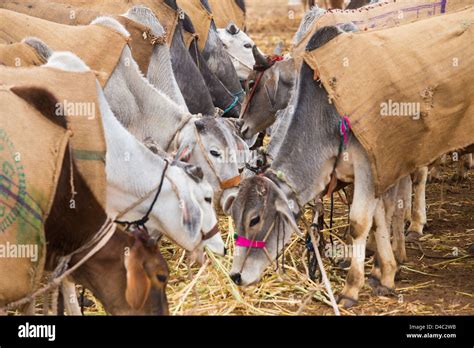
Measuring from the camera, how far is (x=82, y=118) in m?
4.77

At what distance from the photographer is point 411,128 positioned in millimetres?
6102

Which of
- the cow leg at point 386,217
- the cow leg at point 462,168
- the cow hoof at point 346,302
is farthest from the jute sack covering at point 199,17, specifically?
the cow hoof at point 346,302

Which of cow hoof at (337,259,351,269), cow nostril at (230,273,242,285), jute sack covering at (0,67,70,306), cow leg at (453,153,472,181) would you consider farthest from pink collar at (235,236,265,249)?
cow leg at (453,153,472,181)

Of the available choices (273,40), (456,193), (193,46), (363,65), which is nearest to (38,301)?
(363,65)

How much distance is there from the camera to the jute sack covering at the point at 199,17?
30.2 feet

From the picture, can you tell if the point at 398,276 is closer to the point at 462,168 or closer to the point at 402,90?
the point at 402,90

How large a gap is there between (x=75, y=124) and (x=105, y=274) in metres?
0.76

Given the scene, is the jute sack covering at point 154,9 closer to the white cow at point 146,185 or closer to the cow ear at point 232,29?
the cow ear at point 232,29

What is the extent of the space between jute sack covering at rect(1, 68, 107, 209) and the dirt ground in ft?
3.65

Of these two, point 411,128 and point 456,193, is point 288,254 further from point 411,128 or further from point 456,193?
point 456,193

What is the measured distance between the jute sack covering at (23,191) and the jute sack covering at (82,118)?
0.14 m

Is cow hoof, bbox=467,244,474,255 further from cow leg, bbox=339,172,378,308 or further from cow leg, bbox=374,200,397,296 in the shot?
cow leg, bbox=339,172,378,308

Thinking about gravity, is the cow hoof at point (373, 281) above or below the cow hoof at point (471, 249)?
below
